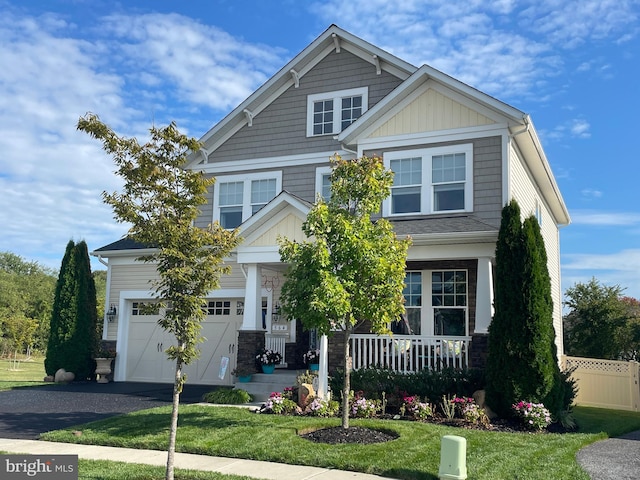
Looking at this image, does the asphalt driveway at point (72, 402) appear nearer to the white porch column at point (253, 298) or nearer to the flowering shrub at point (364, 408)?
the white porch column at point (253, 298)

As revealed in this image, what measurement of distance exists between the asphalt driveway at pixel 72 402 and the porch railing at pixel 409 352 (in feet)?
13.0

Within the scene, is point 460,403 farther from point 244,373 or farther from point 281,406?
point 244,373

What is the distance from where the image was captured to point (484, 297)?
12539 mm

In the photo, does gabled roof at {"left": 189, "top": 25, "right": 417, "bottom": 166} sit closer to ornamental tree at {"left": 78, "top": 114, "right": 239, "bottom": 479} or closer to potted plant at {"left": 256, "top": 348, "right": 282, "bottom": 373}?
potted plant at {"left": 256, "top": 348, "right": 282, "bottom": 373}

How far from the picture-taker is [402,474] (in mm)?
7648

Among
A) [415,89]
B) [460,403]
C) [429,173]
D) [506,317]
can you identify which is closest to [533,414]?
[460,403]

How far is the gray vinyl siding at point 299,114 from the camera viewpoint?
16.7 meters

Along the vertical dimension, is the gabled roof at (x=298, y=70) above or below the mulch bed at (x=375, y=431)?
above

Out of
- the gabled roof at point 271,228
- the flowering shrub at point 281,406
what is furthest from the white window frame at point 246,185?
the flowering shrub at point 281,406

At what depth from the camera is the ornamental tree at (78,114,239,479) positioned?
737 centimetres

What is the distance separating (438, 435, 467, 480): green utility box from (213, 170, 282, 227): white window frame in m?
11.0

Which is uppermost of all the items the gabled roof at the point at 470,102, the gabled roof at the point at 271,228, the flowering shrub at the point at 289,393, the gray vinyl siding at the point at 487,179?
the gabled roof at the point at 470,102

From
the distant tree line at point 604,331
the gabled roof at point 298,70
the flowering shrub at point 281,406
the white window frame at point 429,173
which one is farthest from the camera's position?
the distant tree line at point 604,331
